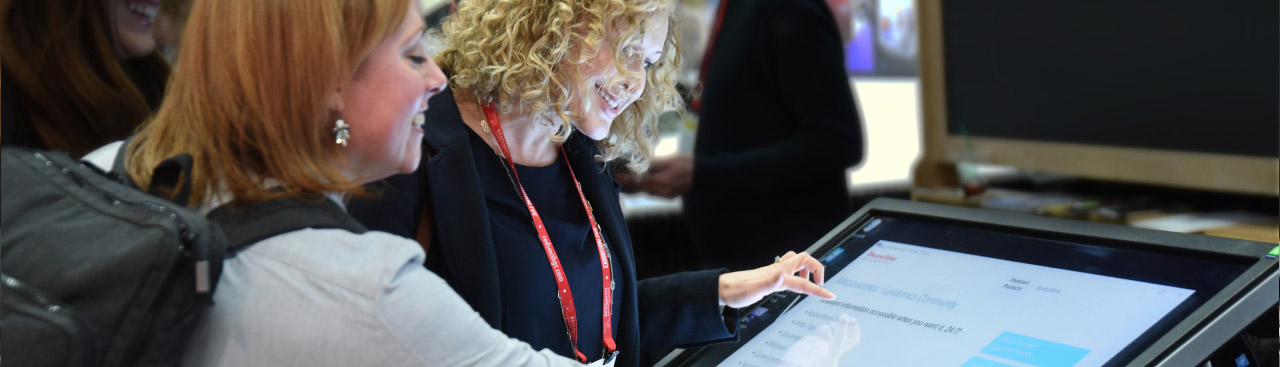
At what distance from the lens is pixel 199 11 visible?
2.89 ft

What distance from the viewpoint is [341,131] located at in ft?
2.90

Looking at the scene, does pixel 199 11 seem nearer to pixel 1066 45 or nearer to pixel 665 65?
pixel 665 65

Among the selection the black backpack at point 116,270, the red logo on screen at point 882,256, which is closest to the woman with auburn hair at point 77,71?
the black backpack at point 116,270

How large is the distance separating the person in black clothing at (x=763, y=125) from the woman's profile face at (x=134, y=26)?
2.34ft

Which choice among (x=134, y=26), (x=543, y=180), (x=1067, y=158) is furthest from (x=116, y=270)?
(x=1067, y=158)

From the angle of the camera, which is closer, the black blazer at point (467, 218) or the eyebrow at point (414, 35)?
the eyebrow at point (414, 35)

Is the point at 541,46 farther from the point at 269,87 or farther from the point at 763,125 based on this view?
the point at 763,125

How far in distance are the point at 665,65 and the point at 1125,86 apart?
1.34 metres

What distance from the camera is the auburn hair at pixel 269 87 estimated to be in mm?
853

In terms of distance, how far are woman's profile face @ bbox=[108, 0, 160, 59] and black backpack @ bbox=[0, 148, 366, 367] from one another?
476 millimetres

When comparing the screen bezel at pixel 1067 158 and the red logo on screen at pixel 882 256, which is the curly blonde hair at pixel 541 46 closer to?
the red logo on screen at pixel 882 256

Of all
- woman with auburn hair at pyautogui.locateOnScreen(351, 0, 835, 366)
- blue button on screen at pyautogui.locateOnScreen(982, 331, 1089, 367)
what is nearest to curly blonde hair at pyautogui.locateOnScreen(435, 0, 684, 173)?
woman with auburn hair at pyautogui.locateOnScreen(351, 0, 835, 366)

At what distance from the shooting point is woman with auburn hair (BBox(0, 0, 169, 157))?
1.13 m

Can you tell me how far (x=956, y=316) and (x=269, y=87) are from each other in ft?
2.30
